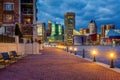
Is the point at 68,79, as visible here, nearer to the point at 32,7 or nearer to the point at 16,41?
the point at 16,41

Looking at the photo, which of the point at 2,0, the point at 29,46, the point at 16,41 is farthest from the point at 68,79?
the point at 2,0

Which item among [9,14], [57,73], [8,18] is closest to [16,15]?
[9,14]

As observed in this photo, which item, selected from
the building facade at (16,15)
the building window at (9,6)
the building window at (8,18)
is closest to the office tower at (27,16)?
the building facade at (16,15)

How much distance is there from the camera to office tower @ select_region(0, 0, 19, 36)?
53.8m

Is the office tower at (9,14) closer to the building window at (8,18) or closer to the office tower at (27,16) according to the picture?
the building window at (8,18)

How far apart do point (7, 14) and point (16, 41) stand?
2213cm

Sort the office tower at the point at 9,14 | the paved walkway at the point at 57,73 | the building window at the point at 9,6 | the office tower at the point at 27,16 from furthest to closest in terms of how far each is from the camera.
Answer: the office tower at the point at 27,16, the building window at the point at 9,6, the office tower at the point at 9,14, the paved walkway at the point at 57,73

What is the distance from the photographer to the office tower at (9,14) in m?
53.8

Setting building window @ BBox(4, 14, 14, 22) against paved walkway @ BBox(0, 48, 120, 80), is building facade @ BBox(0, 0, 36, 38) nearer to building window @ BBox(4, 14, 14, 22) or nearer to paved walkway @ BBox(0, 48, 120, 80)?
building window @ BBox(4, 14, 14, 22)

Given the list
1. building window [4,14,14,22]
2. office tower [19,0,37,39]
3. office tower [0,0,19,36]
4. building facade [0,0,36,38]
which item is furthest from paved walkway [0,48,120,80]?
office tower [19,0,37,39]

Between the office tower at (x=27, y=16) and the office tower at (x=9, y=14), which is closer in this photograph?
the office tower at (x=9, y=14)

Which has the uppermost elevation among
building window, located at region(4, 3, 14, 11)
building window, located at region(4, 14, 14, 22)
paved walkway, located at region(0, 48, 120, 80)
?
building window, located at region(4, 3, 14, 11)

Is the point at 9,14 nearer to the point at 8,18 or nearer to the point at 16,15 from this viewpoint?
the point at 8,18

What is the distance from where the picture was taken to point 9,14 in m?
54.5
